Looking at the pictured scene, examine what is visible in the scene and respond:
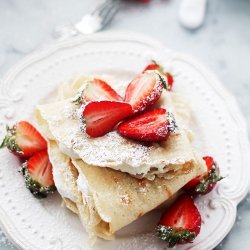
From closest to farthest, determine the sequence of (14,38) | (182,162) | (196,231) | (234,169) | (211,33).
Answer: (182,162), (196,231), (234,169), (14,38), (211,33)

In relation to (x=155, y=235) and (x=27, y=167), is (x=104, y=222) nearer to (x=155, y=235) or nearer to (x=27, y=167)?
(x=155, y=235)

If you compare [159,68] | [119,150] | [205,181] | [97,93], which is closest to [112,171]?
[119,150]

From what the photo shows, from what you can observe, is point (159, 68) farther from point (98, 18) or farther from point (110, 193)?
point (110, 193)

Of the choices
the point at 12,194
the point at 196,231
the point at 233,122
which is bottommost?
the point at 12,194

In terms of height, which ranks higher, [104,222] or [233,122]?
[233,122]

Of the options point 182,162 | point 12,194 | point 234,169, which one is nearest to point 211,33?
point 234,169
